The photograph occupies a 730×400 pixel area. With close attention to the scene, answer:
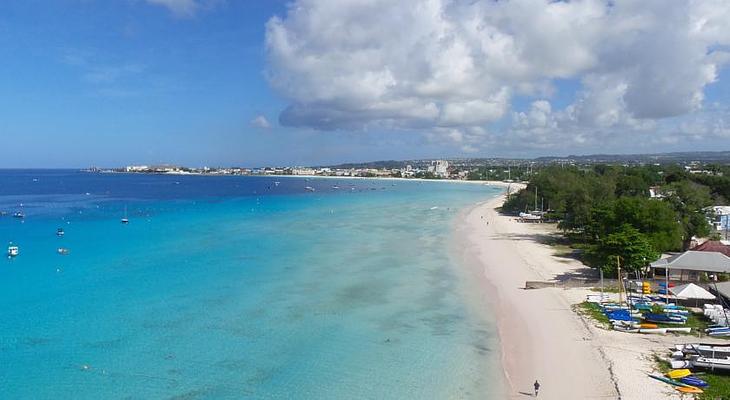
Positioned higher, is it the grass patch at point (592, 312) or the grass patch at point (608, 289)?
the grass patch at point (608, 289)

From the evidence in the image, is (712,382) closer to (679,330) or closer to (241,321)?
(679,330)

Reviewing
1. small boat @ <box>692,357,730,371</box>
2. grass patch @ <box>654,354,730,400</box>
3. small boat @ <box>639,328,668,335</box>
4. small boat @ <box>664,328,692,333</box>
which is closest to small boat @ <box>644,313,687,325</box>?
small boat @ <box>664,328,692,333</box>

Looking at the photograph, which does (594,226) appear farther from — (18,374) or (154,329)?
(18,374)

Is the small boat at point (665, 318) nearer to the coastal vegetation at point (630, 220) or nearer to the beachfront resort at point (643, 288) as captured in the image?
the beachfront resort at point (643, 288)

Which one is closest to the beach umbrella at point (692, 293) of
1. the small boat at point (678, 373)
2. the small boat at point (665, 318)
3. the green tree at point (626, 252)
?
the small boat at point (665, 318)

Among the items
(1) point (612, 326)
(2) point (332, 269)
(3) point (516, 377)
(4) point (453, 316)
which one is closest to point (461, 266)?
(2) point (332, 269)

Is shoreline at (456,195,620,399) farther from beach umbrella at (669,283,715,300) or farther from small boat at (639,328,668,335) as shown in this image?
beach umbrella at (669,283,715,300)

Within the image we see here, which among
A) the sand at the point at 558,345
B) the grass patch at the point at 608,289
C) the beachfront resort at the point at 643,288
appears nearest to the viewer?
the sand at the point at 558,345

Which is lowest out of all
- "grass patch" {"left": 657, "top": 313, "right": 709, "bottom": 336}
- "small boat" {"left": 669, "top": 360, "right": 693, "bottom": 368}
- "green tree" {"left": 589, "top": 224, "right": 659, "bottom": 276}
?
"small boat" {"left": 669, "top": 360, "right": 693, "bottom": 368}
